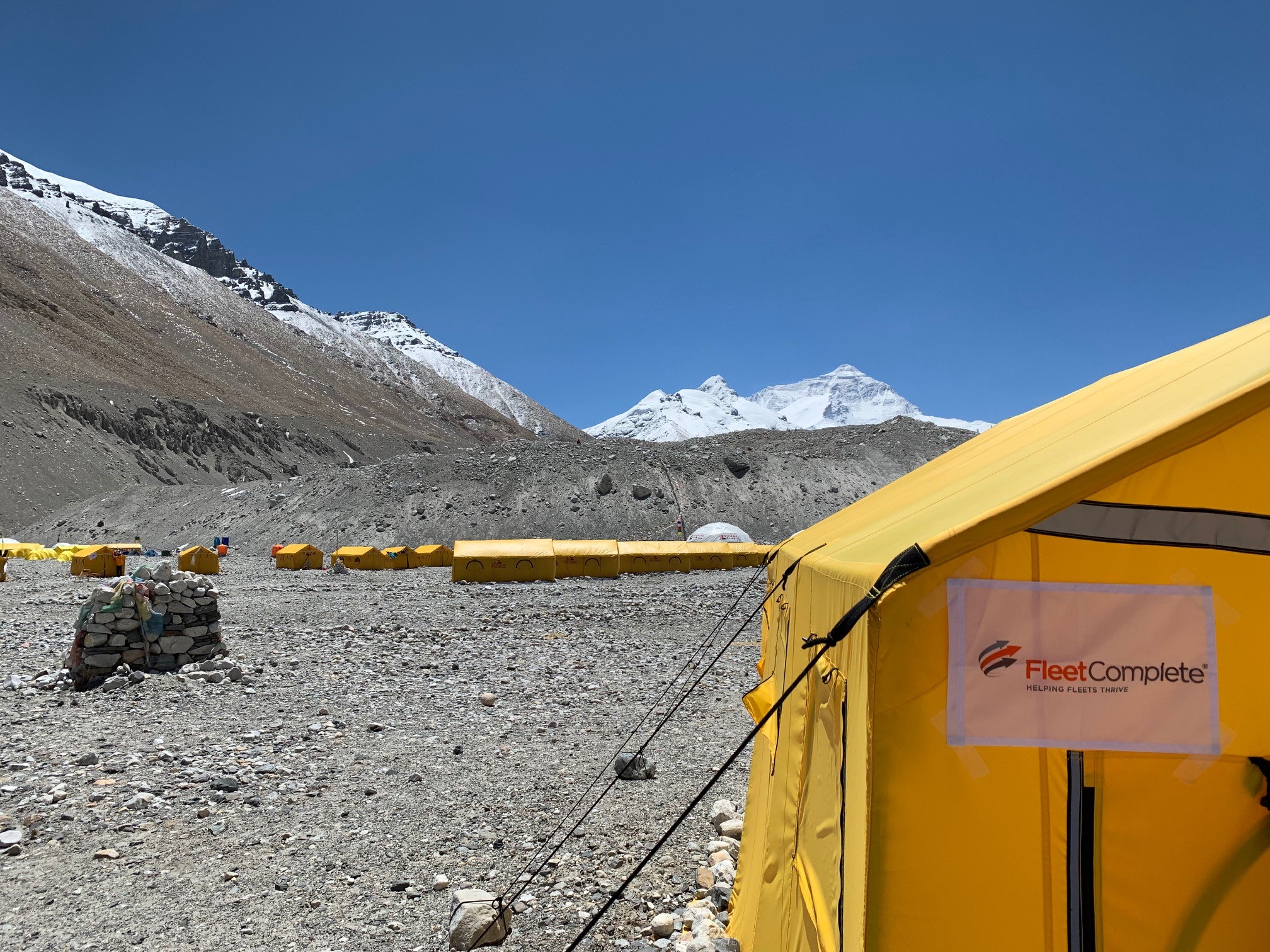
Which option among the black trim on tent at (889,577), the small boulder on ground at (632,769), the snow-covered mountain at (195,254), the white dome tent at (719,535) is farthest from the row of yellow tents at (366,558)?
the snow-covered mountain at (195,254)

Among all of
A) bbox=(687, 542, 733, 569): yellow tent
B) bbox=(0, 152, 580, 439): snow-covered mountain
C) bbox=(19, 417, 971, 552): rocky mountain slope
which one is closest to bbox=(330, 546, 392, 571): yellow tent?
bbox=(19, 417, 971, 552): rocky mountain slope

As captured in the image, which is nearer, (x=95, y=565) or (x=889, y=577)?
(x=889, y=577)

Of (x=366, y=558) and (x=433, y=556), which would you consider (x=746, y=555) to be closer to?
(x=433, y=556)

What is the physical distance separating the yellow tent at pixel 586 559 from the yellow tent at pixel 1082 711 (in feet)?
81.3

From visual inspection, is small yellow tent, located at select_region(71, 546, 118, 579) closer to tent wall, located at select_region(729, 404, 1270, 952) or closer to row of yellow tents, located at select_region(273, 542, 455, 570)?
row of yellow tents, located at select_region(273, 542, 455, 570)

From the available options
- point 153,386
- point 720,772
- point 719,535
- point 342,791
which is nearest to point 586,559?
point 719,535

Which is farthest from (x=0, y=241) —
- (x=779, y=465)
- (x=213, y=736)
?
(x=213, y=736)

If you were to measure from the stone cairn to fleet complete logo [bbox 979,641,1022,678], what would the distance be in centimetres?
1204

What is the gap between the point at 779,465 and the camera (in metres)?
50.6

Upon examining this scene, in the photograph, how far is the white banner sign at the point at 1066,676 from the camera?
8.41ft

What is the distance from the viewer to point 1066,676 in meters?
2.58

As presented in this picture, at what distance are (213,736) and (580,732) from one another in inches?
168

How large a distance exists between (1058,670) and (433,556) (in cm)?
3317

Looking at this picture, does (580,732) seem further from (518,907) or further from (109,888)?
(109,888)
